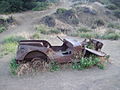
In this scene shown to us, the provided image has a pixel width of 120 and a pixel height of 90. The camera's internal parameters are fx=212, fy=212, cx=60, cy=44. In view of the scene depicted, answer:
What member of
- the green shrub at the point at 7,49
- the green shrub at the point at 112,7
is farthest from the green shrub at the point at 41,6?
the green shrub at the point at 7,49

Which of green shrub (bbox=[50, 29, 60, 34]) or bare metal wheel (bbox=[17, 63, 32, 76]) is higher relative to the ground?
bare metal wheel (bbox=[17, 63, 32, 76])

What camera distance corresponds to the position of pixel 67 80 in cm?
630

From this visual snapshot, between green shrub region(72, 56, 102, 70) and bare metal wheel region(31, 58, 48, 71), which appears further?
green shrub region(72, 56, 102, 70)

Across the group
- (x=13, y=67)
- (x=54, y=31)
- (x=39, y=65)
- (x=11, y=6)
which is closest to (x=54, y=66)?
(x=39, y=65)

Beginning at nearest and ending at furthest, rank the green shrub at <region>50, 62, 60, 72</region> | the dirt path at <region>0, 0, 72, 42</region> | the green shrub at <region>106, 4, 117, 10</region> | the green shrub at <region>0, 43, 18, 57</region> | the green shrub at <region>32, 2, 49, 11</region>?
the green shrub at <region>50, 62, 60, 72</region> → the green shrub at <region>0, 43, 18, 57</region> → the dirt path at <region>0, 0, 72, 42</region> → the green shrub at <region>106, 4, 117, 10</region> → the green shrub at <region>32, 2, 49, 11</region>

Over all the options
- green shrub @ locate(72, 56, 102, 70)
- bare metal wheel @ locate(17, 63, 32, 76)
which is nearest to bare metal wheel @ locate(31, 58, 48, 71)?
bare metal wheel @ locate(17, 63, 32, 76)

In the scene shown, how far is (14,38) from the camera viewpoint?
1166 centimetres

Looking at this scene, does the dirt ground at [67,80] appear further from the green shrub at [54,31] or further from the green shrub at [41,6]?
the green shrub at [41,6]

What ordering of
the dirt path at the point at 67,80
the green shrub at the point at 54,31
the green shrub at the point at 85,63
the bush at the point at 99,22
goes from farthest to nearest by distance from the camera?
1. the bush at the point at 99,22
2. the green shrub at the point at 54,31
3. the green shrub at the point at 85,63
4. the dirt path at the point at 67,80

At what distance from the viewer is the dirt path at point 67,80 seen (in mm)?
5898

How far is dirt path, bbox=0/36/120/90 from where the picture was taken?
5898mm

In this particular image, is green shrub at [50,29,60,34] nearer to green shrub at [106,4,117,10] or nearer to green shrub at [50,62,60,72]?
green shrub at [50,62,60,72]

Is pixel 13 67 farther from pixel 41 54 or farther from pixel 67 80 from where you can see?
pixel 67 80

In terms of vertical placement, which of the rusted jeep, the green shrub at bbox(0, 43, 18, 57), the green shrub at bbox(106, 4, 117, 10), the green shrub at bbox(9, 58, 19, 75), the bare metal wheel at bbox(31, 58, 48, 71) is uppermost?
the rusted jeep
